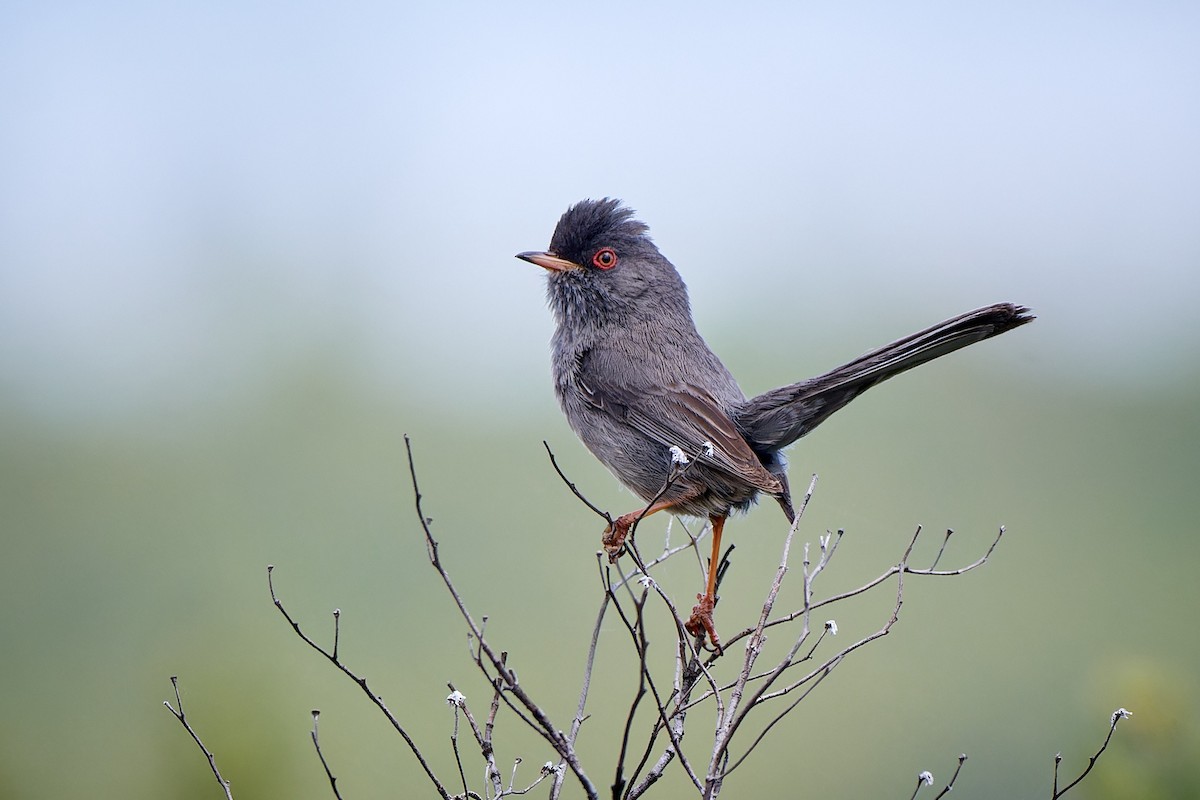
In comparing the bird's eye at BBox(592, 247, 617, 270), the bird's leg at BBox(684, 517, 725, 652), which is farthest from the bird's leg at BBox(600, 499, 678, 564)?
the bird's eye at BBox(592, 247, 617, 270)

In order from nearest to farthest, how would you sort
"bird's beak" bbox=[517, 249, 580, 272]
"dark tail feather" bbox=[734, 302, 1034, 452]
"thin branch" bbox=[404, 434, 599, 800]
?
"thin branch" bbox=[404, 434, 599, 800] → "dark tail feather" bbox=[734, 302, 1034, 452] → "bird's beak" bbox=[517, 249, 580, 272]

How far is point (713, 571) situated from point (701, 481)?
1.32ft

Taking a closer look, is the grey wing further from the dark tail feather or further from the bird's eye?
the bird's eye

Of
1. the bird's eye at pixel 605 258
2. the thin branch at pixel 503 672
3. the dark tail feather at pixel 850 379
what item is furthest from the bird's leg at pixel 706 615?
the bird's eye at pixel 605 258

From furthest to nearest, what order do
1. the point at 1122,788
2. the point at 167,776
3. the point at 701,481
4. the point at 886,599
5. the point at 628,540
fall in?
the point at 886,599 < the point at 167,776 < the point at 1122,788 < the point at 701,481 < the point at 628,540

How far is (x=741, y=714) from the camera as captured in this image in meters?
2.50

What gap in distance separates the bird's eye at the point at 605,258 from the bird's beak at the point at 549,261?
0.09m

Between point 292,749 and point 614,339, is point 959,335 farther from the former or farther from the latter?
point 292,749

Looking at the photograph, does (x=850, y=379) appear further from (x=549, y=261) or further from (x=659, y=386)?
(x=549, y=261)

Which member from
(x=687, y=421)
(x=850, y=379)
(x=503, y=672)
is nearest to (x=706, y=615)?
(x=687, y=421)

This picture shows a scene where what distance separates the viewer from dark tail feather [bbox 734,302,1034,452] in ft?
9.29

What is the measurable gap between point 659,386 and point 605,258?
682mm

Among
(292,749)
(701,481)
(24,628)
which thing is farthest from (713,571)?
(24,628)

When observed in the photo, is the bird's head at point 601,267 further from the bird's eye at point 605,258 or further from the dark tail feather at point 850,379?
the dark tail feather at point 850,379
